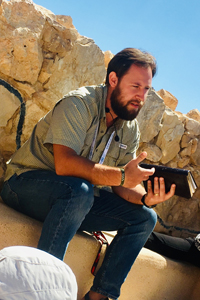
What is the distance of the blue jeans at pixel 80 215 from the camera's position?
1618 mm

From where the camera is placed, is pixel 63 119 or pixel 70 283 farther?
pixel 63 119

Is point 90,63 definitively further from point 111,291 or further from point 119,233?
point 111,291

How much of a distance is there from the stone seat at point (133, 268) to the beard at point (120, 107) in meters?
0.93

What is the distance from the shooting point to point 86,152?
204cm

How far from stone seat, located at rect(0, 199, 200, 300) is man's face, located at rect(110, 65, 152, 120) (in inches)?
37.9

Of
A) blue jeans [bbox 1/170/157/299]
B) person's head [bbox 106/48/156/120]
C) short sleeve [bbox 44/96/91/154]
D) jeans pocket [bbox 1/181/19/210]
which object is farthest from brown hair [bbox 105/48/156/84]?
jeans pocket [bbox 1/181/19/210]

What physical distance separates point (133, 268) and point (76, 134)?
1296 millimetres

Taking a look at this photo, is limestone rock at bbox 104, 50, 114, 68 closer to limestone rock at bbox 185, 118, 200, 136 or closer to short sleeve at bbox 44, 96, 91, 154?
limestone rock at bbox 185, 118, 200, 136

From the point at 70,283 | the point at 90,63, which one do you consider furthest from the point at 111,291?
the point at 90,63

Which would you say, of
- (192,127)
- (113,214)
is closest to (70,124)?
(113,214)

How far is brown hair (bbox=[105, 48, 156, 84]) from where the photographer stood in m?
2.17

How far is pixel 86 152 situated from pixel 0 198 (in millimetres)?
778

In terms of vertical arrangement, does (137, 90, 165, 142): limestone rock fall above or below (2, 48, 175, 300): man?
above

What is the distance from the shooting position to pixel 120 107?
7.03 feet
